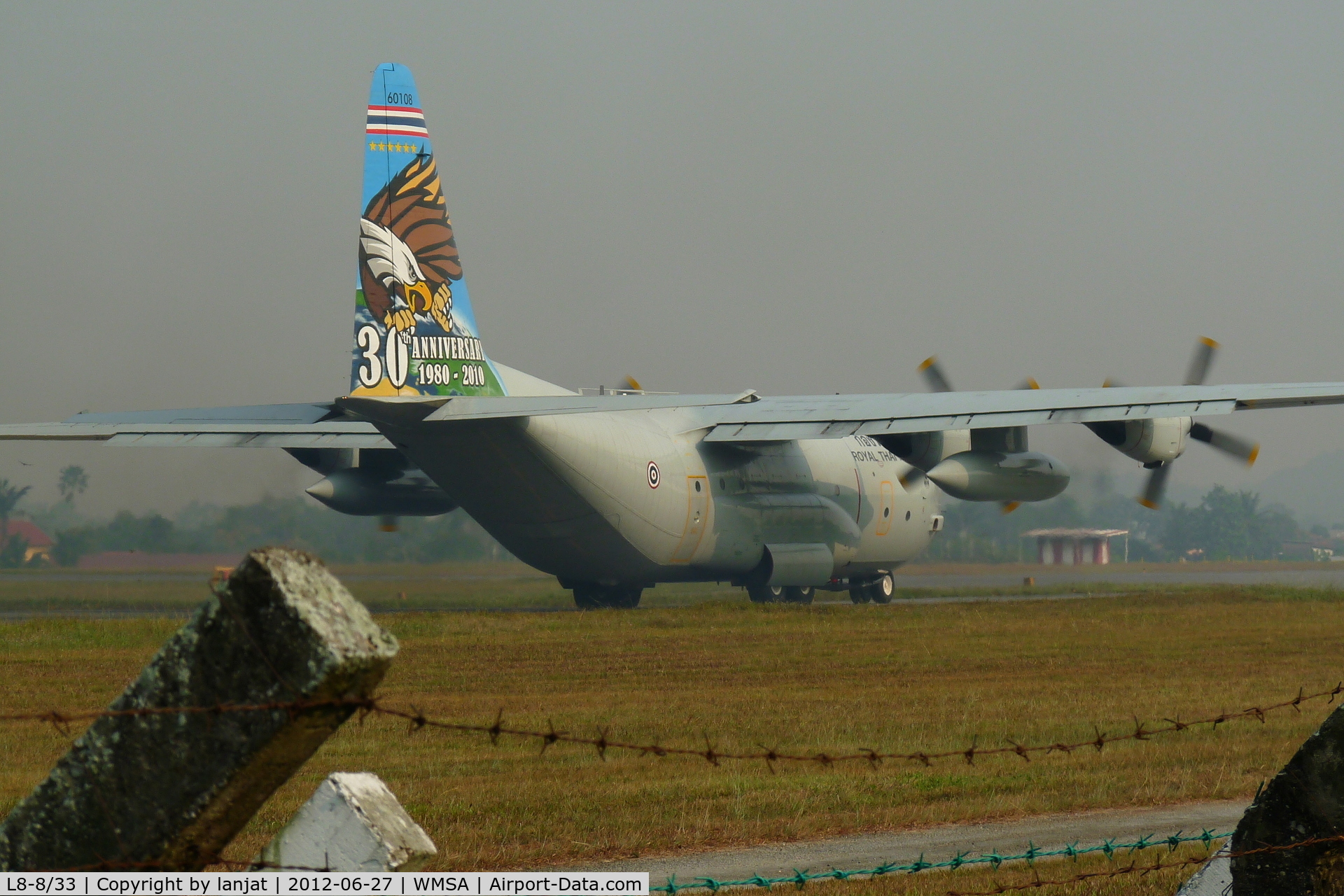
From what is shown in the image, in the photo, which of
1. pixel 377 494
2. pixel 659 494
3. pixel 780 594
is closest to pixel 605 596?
pixel 659 494

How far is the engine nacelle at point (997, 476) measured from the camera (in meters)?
29.2

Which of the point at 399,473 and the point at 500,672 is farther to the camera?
the point at 399,473

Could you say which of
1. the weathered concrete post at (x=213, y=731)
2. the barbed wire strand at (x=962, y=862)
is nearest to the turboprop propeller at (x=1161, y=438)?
the barbed wire strand at (x=962, y=862)

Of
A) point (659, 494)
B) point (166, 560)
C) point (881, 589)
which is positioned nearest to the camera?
point (659, 494)

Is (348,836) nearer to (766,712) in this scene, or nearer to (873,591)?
(766,712)

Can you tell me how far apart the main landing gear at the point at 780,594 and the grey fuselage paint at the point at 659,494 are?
655 millimetres

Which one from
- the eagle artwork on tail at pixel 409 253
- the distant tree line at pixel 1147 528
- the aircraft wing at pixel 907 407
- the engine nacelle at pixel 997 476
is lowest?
the distant tree line at pixel 1147 528

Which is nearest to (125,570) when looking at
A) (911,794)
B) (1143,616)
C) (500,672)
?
(500,672)

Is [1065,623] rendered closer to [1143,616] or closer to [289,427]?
[1143,616]

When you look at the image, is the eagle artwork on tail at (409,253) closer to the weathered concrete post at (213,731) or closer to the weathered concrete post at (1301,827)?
the weathered concrete post at (1301,827)

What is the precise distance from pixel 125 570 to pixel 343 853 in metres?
37.7

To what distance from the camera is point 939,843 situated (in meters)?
8.77

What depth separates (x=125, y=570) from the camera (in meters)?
38.5

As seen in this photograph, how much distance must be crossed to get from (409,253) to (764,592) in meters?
13.1
